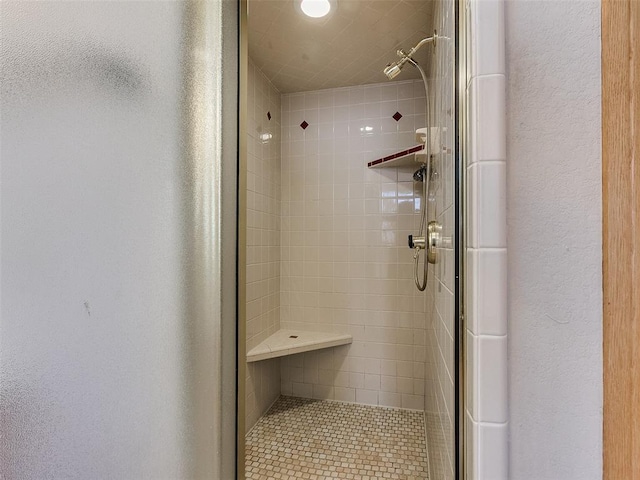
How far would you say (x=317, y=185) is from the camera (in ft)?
7.25

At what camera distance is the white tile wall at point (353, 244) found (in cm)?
206

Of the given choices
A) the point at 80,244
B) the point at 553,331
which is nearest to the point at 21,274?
the point at 80,244

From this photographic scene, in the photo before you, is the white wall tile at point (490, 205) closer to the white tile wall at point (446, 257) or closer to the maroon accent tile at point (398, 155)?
the white tile wall at point (446, 257)

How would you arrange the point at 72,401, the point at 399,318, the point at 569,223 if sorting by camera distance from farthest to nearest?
the point at 399,318, the point at 72,401, the point at 569,223

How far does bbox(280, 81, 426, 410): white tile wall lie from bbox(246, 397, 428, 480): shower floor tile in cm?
15

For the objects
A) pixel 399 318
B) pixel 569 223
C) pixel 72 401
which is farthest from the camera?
pixel 399 318

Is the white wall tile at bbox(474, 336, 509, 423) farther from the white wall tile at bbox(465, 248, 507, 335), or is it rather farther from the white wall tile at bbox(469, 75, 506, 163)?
the white wall tile at bbox(469, 75, 506, 163)

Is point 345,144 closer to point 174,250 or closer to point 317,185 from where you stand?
point 317,185

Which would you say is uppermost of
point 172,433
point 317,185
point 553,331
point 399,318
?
point 317,185

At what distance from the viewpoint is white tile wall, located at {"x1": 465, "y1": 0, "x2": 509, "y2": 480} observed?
0.47 m

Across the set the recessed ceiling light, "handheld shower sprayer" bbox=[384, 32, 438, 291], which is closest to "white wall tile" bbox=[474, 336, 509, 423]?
"handheld shower sprayer" bbox=[384, 32, 438, 291]

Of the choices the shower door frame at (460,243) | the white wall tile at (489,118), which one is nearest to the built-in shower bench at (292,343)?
the shower door frame at (460,243)

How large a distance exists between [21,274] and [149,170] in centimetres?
33

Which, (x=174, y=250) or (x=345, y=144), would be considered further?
(x=345, y=144)
